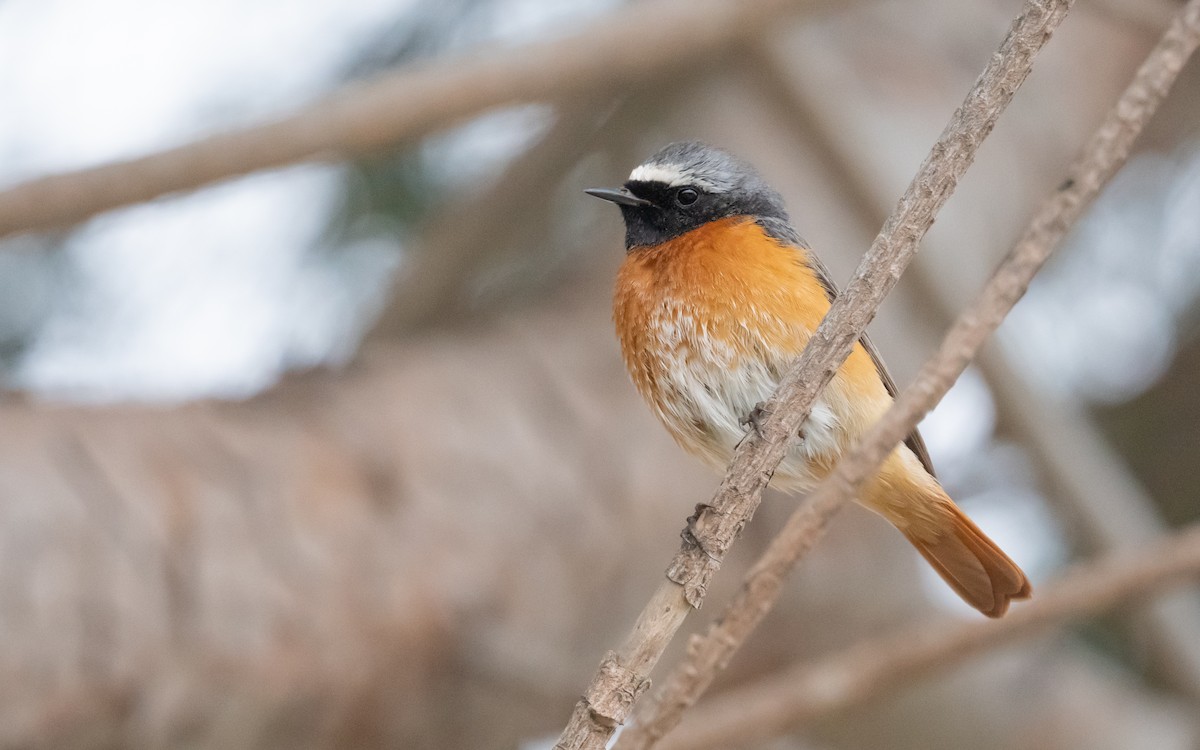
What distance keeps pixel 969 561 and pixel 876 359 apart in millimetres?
682

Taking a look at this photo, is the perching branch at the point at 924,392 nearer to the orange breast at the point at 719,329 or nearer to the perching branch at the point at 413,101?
the orange breast at the point at 719,329

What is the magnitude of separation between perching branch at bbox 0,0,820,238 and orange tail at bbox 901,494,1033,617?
7.12 ft

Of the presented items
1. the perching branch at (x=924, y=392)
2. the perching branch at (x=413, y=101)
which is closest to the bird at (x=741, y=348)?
the perching branch at (x=413, y=101)

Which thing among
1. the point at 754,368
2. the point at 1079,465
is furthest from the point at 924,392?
the point at 1079,465

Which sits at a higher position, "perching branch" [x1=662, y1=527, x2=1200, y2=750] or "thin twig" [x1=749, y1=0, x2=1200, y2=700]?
"thin twig" [x1=749, y1=0, x2=1200, y2=700]

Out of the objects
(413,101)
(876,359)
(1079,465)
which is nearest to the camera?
(876,359)

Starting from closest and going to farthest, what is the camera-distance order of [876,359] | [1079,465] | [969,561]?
[969,561], [876,359], [1079,465]

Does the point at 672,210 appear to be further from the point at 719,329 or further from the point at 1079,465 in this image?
the point at 1079,465

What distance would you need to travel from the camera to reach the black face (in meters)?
3.80

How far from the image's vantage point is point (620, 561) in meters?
5.41

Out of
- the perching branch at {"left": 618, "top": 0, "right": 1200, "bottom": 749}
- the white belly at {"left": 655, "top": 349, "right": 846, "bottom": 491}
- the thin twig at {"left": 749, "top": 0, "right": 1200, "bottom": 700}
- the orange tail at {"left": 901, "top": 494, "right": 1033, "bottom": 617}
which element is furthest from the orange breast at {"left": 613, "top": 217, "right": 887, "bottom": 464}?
the perching branch at {"left": 618, "top": 0, "right": 1200, "bottom": 749}

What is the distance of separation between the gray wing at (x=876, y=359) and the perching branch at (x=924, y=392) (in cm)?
196

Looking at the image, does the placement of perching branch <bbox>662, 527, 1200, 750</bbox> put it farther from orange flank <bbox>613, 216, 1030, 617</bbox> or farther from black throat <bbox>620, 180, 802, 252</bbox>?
black throat <bbox>620, 180, 802, 252</bbox>

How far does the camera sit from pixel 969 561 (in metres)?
3.54
